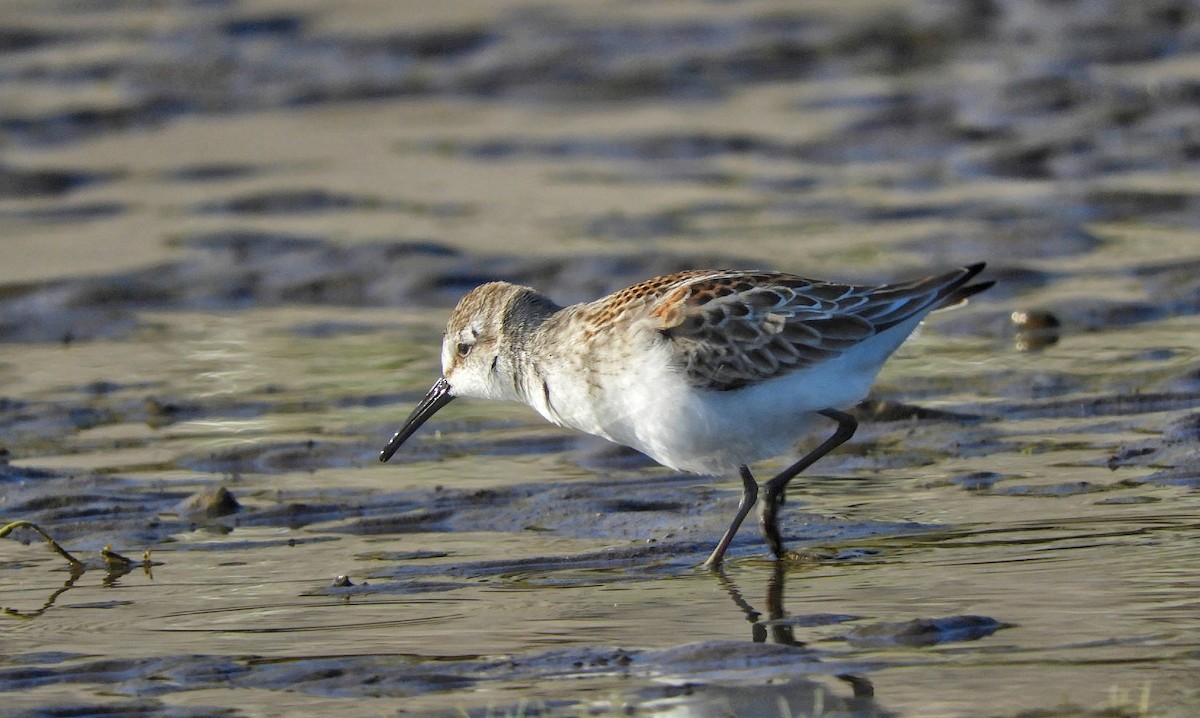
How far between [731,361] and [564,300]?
4633 mm

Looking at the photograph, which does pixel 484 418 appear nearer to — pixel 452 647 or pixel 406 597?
pixel 406 597

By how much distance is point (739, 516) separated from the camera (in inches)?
262

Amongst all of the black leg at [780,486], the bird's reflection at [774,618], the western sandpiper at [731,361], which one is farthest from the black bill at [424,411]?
the bird's reflection at [774,618]

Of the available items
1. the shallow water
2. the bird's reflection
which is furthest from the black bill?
the bird's reflection

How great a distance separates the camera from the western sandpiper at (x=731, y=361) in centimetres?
643

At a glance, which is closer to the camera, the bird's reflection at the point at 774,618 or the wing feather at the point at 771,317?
the bird's reflection at the point at 774,618

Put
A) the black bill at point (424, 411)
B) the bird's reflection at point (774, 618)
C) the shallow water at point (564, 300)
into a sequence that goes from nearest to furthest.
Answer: the bird's reflection at point (774, 618)
the shallow water at point (564, 300)
the black bill at point (424, 411)

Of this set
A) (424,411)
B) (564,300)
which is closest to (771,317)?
(424,411)

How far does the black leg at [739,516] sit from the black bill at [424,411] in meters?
1.32

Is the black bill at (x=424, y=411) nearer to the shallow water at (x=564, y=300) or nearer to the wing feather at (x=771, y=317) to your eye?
the shallow water at (x=564, y=300)

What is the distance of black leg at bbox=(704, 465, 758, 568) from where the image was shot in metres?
6.46

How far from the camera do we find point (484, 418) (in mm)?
8781

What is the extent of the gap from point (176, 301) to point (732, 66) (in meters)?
7.34

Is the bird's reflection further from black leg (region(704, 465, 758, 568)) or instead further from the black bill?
the black bill
